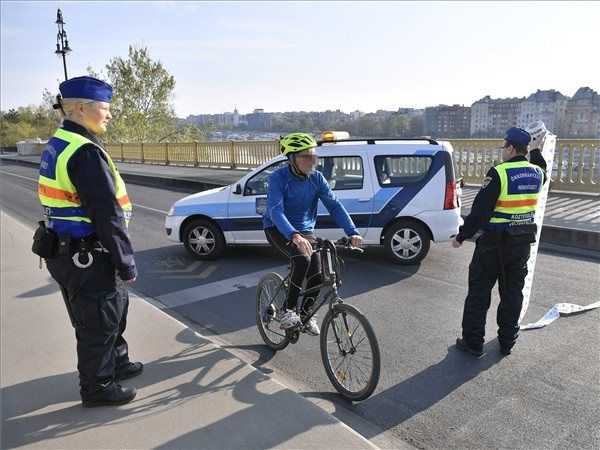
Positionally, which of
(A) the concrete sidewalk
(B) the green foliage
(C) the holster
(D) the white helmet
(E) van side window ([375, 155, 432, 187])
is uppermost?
(B) the green foliage

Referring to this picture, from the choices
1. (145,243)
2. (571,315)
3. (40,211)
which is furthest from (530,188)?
(40,211)

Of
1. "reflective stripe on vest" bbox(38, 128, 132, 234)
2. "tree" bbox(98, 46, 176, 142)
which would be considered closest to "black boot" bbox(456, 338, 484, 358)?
"reflective stripe on vest" bbox(38, 128, 132, 234)

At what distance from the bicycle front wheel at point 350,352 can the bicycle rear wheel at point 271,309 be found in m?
0.66

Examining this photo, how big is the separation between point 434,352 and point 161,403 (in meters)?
2.37

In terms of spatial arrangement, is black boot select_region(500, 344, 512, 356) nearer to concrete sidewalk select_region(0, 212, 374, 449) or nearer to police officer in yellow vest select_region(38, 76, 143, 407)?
concrete sidewalk select_region(0, 212, 374, 449)

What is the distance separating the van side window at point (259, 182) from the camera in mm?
7461

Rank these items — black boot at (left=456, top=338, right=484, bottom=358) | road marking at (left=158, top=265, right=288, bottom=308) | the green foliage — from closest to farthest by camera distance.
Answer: black boot at (left=456, top=338, right=484, bottom=358), road marking at (left=158, top=265, right=288, bottom=308), the green foliage

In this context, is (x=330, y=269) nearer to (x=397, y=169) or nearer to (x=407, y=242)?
(x=407, y=242)

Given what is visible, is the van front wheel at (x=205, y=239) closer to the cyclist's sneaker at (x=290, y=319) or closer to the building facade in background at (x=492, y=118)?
the building facade in background at (x=492, y=118)

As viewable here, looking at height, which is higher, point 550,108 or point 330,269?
point 550,108

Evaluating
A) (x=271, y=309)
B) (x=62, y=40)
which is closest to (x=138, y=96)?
(x=62, y=40)

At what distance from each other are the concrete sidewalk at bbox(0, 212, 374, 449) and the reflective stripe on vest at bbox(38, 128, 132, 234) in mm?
1224

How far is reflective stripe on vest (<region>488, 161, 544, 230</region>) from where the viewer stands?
13.1 feet

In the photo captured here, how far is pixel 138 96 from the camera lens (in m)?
46.9
